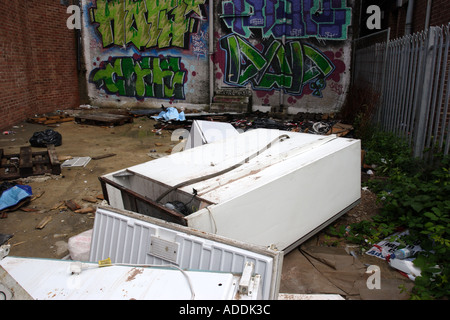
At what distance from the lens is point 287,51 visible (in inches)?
420

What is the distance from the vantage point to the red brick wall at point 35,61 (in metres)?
8.99

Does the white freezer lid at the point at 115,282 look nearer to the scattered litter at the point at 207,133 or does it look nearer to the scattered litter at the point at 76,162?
the scattered litter at the point at 207,133

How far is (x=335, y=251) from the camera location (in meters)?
3.42

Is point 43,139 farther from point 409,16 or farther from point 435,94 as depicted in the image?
point 409,16

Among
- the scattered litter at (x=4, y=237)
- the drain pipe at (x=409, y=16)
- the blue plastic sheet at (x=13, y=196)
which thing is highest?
the drain pipe at (x=409, y=16)

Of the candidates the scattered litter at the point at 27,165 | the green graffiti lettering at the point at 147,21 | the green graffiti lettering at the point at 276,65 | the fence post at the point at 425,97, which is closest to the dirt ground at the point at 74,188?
the scattered litter at the point at 27,165

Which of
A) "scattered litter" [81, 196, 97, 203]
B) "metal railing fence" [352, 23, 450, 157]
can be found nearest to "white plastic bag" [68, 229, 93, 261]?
"scattered litter" [81, 196, 97, 203]

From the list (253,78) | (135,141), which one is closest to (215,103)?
(253,78)

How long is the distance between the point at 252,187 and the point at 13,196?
3377mm

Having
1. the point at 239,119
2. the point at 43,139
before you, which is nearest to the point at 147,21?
the point at 239,119

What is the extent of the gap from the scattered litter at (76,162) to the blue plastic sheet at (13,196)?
5.05 feet

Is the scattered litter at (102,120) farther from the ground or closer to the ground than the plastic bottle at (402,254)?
farther from the ground
